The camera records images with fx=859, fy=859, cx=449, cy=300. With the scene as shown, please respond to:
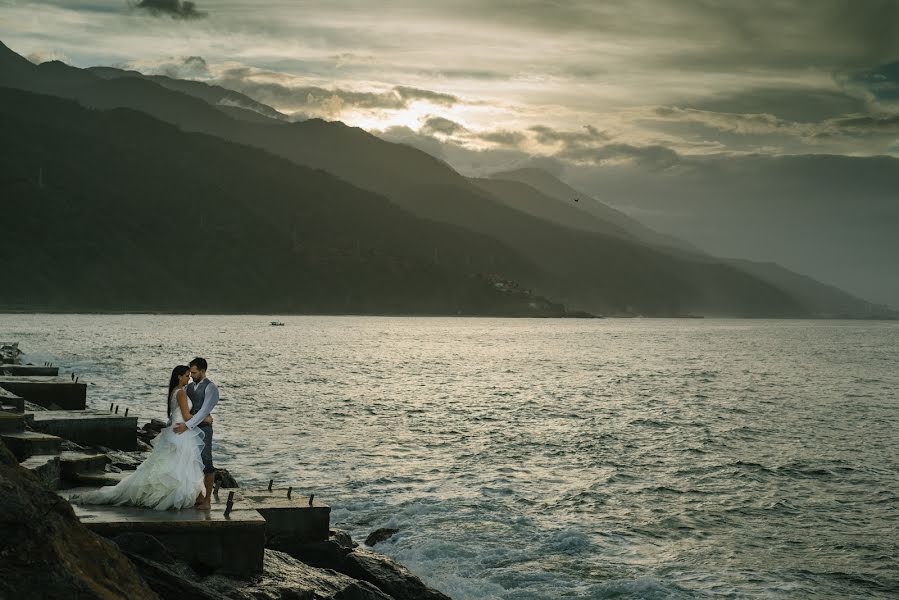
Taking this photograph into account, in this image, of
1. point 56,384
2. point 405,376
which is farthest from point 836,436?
point 405,376

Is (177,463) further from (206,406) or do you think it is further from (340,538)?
(340,538)

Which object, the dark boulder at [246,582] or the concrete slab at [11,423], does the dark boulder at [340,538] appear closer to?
the dark boulder at [246,582]

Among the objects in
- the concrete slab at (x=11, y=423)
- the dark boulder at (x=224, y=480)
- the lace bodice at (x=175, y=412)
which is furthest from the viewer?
the dark boulder at (x=224, y=480)

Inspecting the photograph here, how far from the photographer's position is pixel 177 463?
12.4 metres

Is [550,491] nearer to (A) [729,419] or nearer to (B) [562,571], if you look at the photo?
(B) [562,571]

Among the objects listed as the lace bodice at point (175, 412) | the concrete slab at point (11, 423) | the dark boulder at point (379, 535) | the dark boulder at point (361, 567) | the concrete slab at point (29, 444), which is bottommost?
the dark boulder at point (379, 535)

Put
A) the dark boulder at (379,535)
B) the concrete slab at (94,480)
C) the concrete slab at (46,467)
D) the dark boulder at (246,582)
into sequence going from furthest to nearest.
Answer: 1. the dark boulder at (379,535)
2. the concrete slab at (94,480)
3. the concrete slab at (46,467)
4. the dark boulder at (246,582)

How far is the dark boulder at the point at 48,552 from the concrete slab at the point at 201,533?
3.23 meters

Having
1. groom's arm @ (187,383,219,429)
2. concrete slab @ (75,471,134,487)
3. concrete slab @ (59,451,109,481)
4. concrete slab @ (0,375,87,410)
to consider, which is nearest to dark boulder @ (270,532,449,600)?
groom's arm @ (187,383,219,429)

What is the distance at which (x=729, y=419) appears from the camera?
158 feet

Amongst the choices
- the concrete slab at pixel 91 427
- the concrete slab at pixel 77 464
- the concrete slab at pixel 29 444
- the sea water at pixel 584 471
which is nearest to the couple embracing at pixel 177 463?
the concrete slab at pixel 77 464

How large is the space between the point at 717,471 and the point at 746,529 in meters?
9.02

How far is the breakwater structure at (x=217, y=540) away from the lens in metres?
9.72

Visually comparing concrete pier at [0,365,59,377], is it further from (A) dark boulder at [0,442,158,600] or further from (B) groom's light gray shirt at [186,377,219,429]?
(A) dark boulder at [0,442,158,600]
